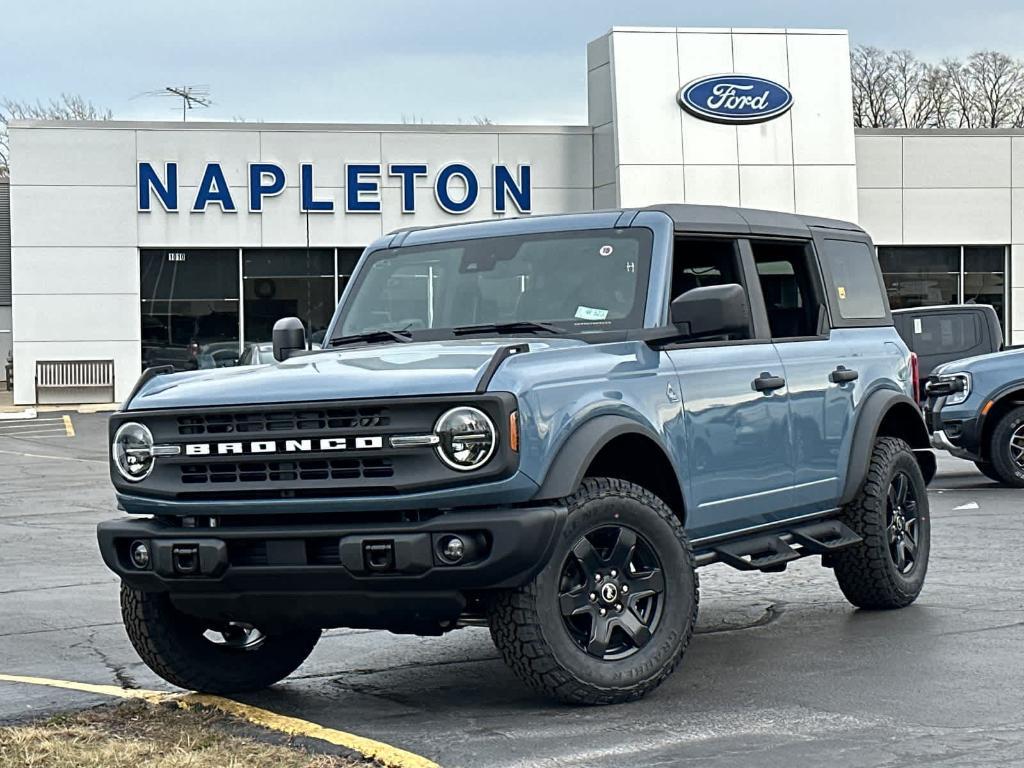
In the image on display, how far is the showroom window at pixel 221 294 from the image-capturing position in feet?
116

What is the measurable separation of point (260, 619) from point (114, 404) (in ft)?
96.3

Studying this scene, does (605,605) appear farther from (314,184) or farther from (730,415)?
(314,184)

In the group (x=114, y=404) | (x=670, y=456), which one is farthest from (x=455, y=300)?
(x=114, y=404)

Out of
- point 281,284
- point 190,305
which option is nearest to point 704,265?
point 281,284

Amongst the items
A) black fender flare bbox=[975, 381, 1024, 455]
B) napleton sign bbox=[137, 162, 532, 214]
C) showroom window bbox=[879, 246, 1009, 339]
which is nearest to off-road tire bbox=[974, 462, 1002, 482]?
black fender flare bbox=[975, 381, 1024, 455]

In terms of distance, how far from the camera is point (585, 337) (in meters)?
7.05

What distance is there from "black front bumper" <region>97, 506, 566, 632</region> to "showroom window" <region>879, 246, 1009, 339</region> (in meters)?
33.6

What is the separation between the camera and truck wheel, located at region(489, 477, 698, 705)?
612cm

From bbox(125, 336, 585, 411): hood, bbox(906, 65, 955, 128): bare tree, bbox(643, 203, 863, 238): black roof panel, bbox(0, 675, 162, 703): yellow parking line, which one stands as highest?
bbox(906, 65, 955, 128): bare tree

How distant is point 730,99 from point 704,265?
28343 millimetres

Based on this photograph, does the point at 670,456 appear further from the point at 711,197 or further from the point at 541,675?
the point at 711,197

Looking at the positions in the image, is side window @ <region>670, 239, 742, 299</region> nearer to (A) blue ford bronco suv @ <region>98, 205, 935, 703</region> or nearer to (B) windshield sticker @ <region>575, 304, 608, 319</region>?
(A) blue ford bronco suv @ <region>98, 205, 935, 703</region>

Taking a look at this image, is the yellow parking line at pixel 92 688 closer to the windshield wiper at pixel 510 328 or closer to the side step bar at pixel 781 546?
the windshield wiper at pixel 510 328

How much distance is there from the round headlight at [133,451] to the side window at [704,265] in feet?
8.07
